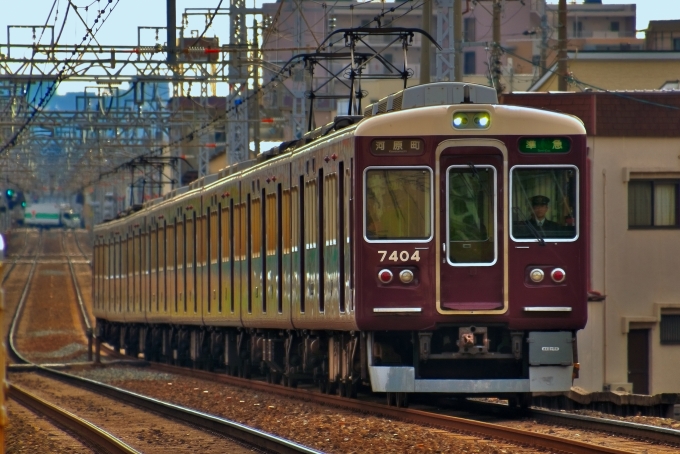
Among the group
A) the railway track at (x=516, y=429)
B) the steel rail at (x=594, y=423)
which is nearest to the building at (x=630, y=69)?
the railway track at (x=516, y=429)

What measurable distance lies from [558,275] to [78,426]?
4.88 m

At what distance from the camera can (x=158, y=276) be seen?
26312mm

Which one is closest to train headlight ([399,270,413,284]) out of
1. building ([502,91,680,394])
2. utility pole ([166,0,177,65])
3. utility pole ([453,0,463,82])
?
utility pole ([453,0,463,82])

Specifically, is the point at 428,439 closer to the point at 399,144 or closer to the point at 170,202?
the point at 399,144

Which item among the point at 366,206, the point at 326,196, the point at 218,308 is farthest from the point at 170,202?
the point at 366,206

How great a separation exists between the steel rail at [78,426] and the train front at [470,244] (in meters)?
2.33

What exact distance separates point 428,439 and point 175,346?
1622 centimetres

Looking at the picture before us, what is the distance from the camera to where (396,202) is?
12438 mm

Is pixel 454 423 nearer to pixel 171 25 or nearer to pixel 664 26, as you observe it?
pixel 171 25

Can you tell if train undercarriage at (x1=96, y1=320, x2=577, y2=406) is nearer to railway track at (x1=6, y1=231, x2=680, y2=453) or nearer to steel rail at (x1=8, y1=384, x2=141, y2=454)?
railway track at (x1=6, y1=231, x2=680, y2=453)

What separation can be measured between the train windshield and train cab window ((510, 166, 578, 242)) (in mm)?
780

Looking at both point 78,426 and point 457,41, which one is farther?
point 457,41

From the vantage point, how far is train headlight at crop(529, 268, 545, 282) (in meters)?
12.4

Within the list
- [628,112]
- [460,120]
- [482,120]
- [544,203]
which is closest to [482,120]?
[482,120]
